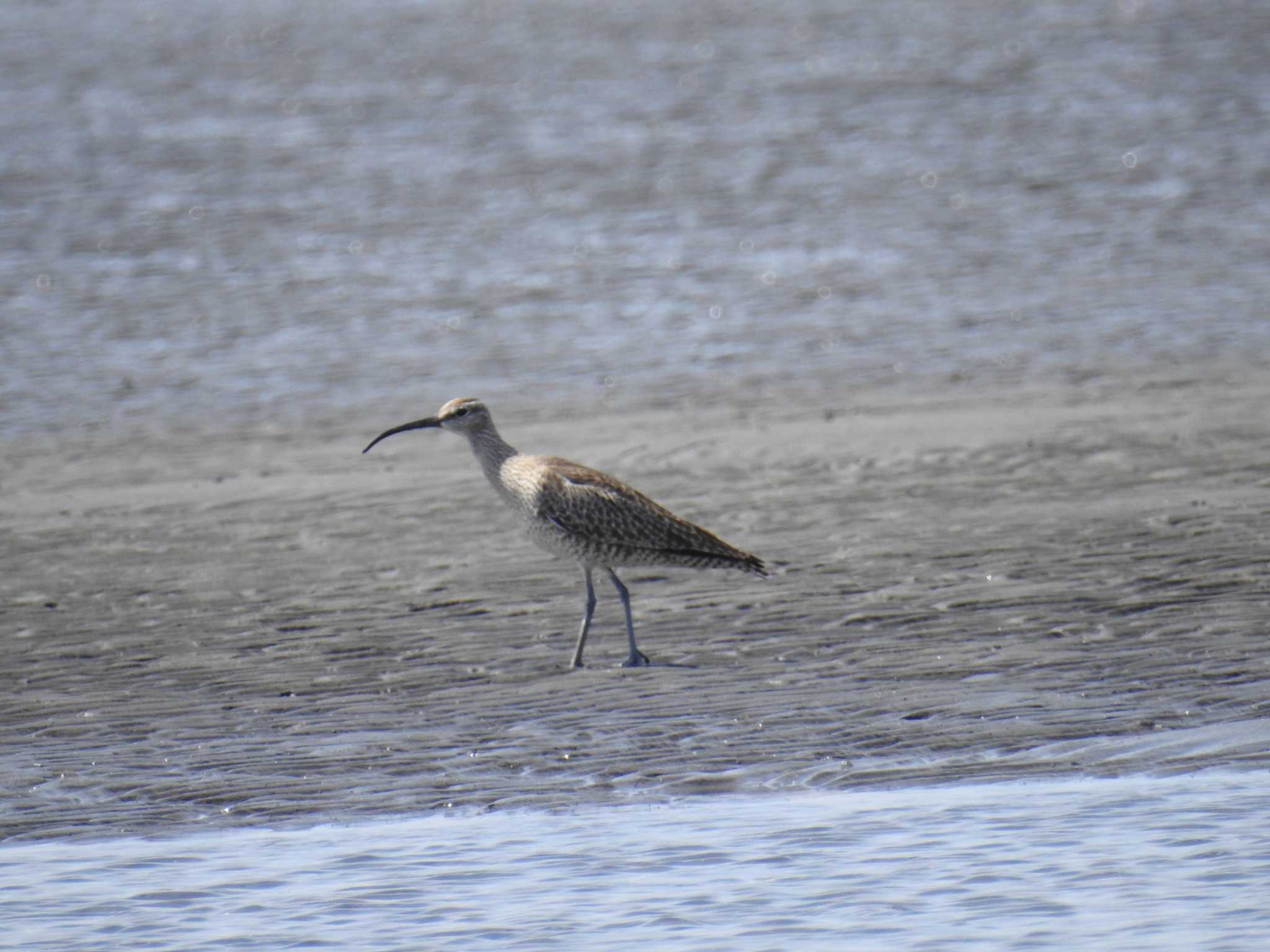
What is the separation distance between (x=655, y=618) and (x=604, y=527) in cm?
68

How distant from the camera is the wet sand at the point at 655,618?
7.50 metres

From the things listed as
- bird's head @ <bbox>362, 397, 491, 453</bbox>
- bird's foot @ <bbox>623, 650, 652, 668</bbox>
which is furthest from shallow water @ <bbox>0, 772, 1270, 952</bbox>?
bird's head @ <bbox>362, 397, 491, 453</bbox>

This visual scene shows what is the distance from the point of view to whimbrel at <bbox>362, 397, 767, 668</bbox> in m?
9.05

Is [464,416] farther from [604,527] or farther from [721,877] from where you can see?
[721,877]

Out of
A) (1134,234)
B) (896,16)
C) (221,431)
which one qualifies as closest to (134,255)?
(221,431)

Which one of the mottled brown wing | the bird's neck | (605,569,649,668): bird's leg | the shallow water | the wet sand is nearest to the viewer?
the shallow water

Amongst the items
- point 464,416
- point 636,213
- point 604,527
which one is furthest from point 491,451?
point 636,213

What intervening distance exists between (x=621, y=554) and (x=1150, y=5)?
29330mm

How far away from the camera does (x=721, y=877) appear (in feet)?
22.2

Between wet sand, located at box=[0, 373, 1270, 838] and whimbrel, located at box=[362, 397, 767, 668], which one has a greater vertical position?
whimbrel, located at box=[362, 397, 767, 668]

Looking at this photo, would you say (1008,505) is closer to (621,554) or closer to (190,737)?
(621,554)

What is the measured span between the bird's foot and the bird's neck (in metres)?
1.22

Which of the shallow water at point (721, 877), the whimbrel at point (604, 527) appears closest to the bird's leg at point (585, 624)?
the whimbrel at point (604, 527)

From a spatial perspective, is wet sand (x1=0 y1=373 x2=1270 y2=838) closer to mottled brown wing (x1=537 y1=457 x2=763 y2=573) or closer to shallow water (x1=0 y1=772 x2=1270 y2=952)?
shallow water (x1=0 y1=772 x2=1270 y2=952)
